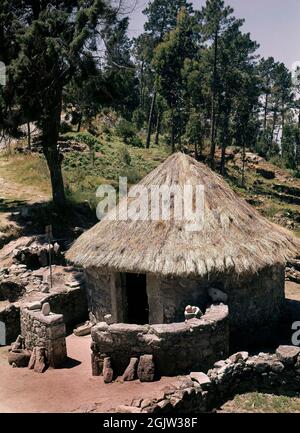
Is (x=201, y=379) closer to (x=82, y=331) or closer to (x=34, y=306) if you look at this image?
(x=34, y=306)

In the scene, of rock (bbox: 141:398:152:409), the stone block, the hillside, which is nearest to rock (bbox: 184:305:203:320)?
rock (bbox: 141:398:152:409)

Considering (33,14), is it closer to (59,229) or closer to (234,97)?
(59,229)

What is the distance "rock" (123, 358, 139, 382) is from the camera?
355 inches

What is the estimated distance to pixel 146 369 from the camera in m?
8.92

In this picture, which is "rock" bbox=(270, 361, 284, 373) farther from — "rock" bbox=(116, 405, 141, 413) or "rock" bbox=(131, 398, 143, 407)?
"rock" bbox=(116, 405, 141, 413)

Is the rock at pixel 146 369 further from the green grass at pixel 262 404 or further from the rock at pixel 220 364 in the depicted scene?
the green grass at pixel 262 404

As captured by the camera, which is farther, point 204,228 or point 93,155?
point 93,155

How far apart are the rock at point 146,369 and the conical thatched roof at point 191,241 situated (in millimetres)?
1909

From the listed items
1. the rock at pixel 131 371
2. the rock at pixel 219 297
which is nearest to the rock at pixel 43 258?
the rock at pixel 219 297

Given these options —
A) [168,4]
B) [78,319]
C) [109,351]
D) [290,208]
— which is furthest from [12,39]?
[168,4]

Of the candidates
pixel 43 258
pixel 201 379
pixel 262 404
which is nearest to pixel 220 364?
pixel 201 379

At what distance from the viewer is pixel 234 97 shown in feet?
125
